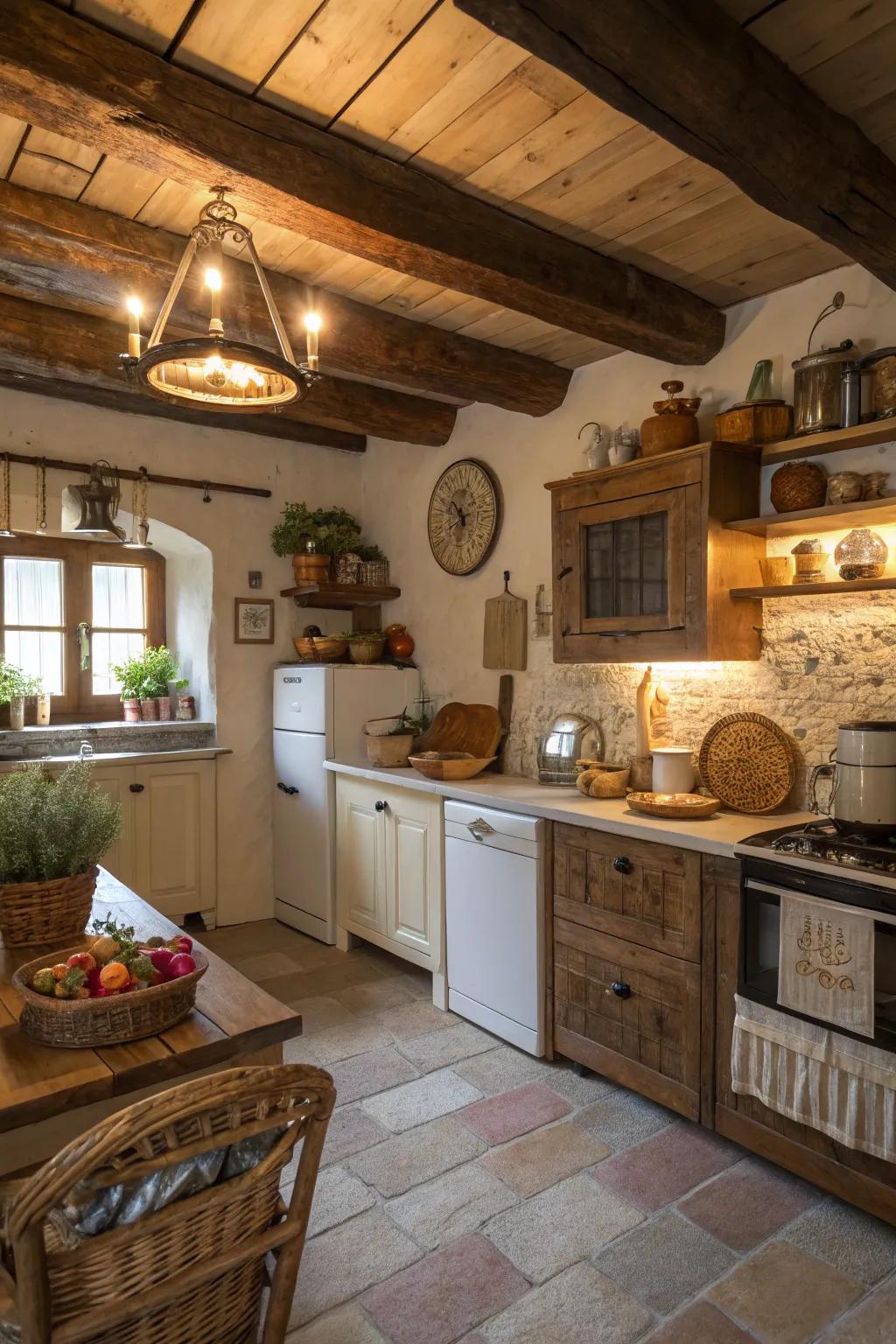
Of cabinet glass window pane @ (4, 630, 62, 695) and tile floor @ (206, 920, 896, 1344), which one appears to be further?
cabinet glass window pane @ (4, 630, 62, 695)

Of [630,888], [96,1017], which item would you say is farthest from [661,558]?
[96,1017]

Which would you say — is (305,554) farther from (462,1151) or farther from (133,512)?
(462,1151)

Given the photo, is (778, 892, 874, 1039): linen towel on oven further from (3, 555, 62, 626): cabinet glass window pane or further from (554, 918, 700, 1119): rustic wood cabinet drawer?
(3, 555, 62, 626): cabinet glass window pane

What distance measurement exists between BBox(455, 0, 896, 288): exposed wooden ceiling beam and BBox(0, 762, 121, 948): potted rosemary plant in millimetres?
1709

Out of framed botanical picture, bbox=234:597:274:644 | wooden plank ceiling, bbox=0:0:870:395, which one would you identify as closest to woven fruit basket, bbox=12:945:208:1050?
wooden plank ceiling, bbox=0:0:870:395

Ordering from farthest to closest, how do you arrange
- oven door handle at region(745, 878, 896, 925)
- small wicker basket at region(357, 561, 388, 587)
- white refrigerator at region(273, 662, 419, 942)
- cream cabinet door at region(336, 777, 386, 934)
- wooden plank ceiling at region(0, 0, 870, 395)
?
small wicker basket at region(357, 561, 388, 587), white refrigerator at region(273, 662, 419, 942), cream cabinet door at region(336, 777, 386, 934), oven door handle at region(745, 878, 896, 925), wooden plank ceiling at region(0, 0, 870, 395)

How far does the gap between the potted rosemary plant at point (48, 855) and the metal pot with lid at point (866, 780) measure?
6.26 ft

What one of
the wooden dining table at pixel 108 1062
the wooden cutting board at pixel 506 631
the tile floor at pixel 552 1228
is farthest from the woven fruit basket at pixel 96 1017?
the wooden cutting board at pixel 506 631

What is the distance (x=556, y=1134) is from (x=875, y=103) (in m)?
2.86

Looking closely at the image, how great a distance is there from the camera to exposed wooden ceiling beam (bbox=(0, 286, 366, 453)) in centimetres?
320

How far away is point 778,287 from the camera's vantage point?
284cm

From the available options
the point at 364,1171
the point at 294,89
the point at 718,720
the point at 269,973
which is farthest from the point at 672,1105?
the point at 294,89

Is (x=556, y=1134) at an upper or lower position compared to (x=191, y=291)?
lower

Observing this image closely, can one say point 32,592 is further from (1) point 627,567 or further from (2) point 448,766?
(1) point 627,567
